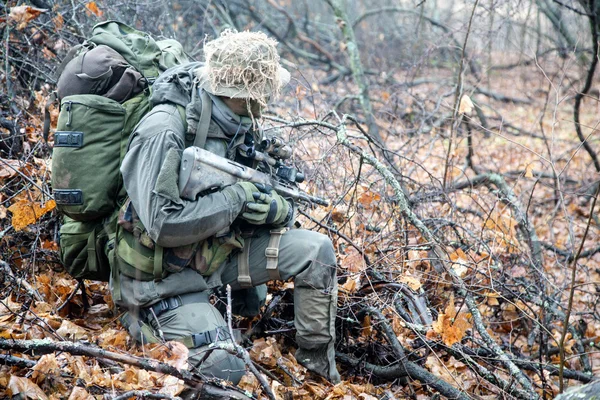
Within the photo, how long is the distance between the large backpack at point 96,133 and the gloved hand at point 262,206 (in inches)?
27.1

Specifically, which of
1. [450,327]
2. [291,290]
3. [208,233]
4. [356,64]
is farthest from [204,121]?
[356,64]

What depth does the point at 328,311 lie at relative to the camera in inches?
137

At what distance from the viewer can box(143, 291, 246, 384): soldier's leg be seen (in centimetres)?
315

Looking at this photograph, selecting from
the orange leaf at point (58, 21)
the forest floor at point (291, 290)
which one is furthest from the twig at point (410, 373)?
the orange leaf at point (58, 21)

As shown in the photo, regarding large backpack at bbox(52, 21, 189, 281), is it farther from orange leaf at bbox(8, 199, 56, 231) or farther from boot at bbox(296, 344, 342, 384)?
boot at bbox(296, 344, 342, 384)

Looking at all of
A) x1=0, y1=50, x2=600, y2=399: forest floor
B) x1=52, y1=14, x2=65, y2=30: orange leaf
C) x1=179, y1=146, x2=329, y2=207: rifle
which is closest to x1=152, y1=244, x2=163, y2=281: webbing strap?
x1=179, y1=146, x2=329, y2=207: rifle

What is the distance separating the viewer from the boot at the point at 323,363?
353 cm

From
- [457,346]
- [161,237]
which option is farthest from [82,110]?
[457,346]

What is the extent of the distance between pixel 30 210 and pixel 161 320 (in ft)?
3.56

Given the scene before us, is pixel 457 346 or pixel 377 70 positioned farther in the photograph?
pixel 377 70

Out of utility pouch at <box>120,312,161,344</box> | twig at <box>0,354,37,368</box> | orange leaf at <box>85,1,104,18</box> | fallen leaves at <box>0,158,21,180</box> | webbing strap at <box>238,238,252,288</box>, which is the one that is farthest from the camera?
orange leaf at <box>85,1,104,18</box>

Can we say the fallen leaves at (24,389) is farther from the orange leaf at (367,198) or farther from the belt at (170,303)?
the orange leaf at (367,198)

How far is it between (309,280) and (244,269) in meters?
0.39

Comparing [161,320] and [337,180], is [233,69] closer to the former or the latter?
[161,320]
